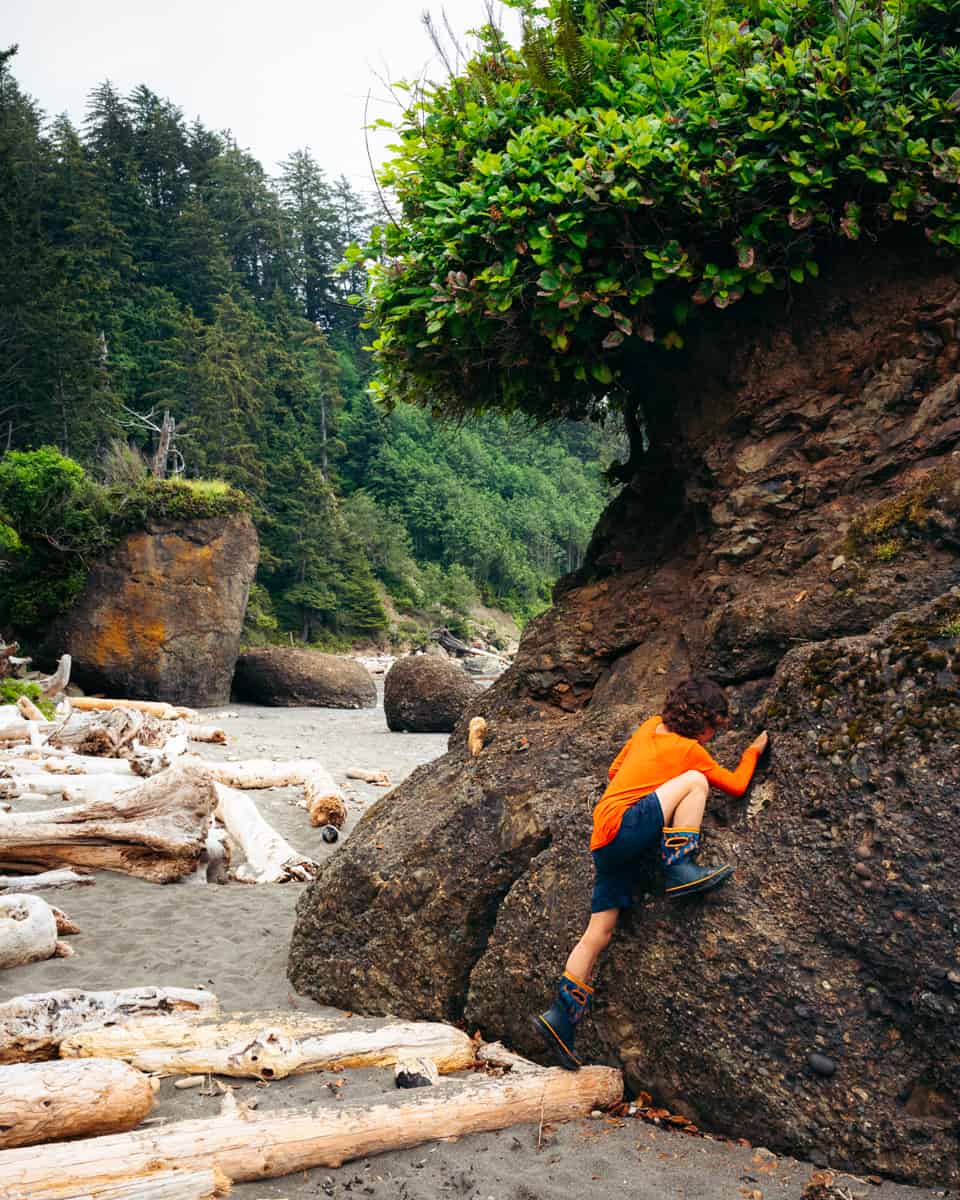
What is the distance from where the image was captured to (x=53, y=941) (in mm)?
5953

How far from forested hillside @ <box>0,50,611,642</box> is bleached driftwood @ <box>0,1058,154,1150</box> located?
29.3 metres

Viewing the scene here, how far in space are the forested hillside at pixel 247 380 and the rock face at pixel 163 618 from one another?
8945 millimetres

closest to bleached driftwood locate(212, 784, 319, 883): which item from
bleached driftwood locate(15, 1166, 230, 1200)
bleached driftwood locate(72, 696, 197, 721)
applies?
→ bleached driftwood locate(15, 1166, 230, 1200)

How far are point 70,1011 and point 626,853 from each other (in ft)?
9.08

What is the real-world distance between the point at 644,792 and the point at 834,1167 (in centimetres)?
151

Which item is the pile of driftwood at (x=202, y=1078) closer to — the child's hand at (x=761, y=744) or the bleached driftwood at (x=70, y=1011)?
the bleached driftwood at (x=70, y=1011)

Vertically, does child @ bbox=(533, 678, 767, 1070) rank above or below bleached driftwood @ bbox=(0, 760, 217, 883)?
above

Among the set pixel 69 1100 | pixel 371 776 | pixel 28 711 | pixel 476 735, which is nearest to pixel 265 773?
pixel 371 776

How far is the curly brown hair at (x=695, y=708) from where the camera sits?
4.10 meters

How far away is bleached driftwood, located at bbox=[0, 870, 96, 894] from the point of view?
24.9 feet

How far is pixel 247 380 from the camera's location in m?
48.3

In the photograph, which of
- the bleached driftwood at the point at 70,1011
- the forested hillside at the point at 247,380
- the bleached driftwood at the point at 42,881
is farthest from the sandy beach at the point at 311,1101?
the forested hillside at the point at 247,380

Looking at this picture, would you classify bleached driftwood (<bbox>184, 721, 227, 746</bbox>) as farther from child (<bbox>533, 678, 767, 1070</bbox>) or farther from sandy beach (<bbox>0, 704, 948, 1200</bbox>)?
child (<bbox>533, 678, 767, 1070</bbox>)

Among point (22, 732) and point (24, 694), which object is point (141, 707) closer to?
point (24, 694)
